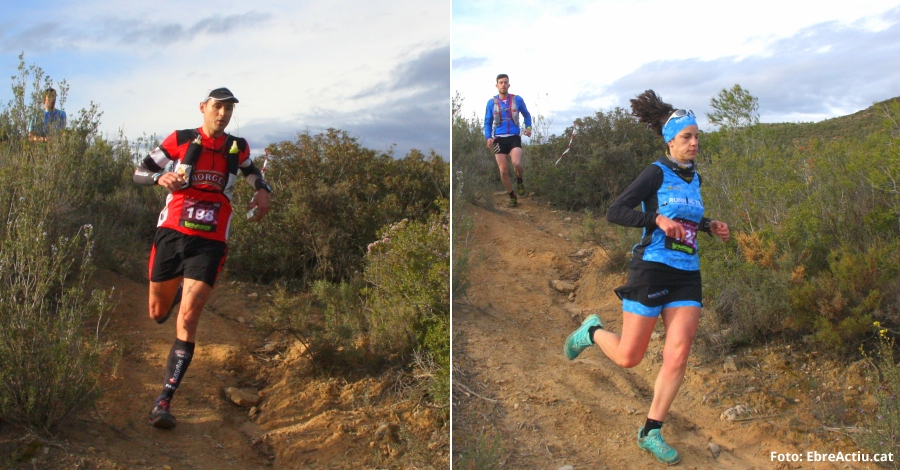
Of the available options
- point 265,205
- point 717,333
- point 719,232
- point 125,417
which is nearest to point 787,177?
point 717,333

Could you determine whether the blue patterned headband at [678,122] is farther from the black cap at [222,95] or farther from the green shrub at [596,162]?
the green shrub at [596,162]

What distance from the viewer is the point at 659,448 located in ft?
13.5

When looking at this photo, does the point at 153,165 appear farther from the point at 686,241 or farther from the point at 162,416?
the point at 686,241

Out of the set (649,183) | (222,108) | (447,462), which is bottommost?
(447,462)

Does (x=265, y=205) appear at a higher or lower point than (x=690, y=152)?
lower

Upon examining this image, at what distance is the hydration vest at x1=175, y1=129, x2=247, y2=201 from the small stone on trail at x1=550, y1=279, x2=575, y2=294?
3462 millimetres

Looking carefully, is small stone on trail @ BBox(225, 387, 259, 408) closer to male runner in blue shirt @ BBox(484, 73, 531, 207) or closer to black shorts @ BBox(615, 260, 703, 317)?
black shorts @ BBox(615, 260, 703, 317)

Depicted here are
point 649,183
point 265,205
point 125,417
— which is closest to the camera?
point 649,183

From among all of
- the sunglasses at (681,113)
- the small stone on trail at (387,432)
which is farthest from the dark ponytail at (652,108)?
the small stone on trail at (387,432)

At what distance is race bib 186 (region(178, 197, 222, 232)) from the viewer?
4.66 metres

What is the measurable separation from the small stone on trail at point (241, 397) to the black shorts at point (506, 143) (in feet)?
17.5

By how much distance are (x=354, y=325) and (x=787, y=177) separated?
4166mm

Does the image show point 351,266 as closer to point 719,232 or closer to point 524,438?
point 524,438

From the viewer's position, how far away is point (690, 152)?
414cm
